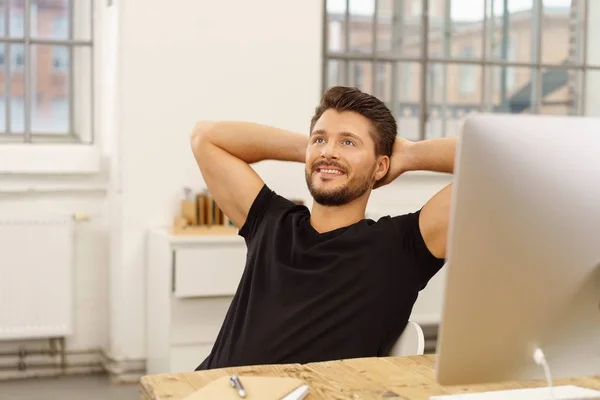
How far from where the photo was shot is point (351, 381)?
5.76 feet

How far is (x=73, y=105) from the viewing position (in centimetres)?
488

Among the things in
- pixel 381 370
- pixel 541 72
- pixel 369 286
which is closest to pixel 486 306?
pixel 381 370

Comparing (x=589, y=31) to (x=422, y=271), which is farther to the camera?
(x=589, y=31)

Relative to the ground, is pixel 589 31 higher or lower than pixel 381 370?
higher

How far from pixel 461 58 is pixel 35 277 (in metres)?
2.64

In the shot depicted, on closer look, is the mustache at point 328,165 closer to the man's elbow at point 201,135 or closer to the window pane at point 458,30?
the man's elbow at point 201,135


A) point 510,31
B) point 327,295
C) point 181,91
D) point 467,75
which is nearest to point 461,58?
point 467,75

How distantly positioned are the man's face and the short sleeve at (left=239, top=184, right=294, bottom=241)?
0.11 metres

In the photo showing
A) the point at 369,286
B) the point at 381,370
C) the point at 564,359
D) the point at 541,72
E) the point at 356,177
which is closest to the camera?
the point at 564,359

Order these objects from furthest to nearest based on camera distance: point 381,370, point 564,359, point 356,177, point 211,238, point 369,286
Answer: point 211,238
point 356,177
point 369,286
point 381,370
point 564,359

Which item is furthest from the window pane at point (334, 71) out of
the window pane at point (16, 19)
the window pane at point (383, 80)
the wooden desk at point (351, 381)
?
the wooden desk at point (351, 381)

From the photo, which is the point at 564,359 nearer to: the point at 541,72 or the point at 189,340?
the point at 189,340

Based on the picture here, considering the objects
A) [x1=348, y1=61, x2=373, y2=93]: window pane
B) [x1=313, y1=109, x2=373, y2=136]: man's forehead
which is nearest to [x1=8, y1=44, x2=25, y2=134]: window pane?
[x1=348, y1=61, x2=373, y2=93]: window pane

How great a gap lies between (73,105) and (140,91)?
0.58 m
